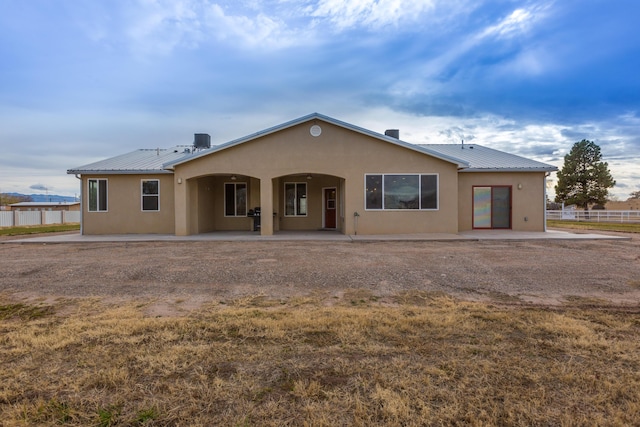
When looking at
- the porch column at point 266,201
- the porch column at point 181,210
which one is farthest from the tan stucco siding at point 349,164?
the porch column at point 181,210

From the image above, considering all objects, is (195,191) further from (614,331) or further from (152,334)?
(614,331)

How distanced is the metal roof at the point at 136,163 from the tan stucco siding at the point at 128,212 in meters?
0.35

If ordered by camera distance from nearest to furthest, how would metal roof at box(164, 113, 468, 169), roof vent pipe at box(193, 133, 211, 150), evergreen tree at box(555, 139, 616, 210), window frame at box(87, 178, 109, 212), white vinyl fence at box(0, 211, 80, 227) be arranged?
1. metal roof at box(164, 113, 468, 169)
2. window frame at box(87, 178, 109, 212)
3. roof vent pipe at box(193, 133, 211, 150)
4. white vinyl fence at box(0, 211, 80, 227)
5. evergreen tree at box(555, 139, 616, 210)

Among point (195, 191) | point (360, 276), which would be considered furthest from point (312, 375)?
point (195, 191)

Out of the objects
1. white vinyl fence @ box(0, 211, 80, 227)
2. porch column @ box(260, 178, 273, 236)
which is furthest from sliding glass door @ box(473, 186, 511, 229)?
white vinyl fence @ box(0, 211, 80, 227)

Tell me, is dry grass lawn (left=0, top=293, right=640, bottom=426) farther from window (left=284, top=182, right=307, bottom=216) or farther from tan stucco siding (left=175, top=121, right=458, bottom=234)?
window (left=284, top=182, right=307, bottom=216)

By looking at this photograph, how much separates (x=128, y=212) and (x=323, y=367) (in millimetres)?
14230

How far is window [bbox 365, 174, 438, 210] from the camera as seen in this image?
13453 mm

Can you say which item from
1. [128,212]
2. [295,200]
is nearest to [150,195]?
[128,212]

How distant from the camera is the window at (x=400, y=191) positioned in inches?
530

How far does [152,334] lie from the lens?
12.1 feet

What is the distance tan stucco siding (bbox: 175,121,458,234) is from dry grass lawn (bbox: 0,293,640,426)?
903 cm

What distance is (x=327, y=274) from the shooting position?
22.2 feet

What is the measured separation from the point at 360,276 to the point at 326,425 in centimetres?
446
